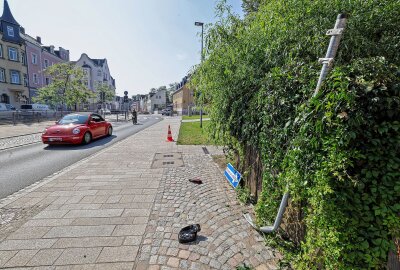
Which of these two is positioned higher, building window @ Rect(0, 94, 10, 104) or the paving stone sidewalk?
building window @ Rect(0, 94, 10, 104)

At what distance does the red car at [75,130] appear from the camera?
923 centimetres

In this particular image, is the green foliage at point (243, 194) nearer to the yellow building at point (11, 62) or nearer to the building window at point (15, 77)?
the yellow building at point (11, 62)

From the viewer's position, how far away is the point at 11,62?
30.3 meters

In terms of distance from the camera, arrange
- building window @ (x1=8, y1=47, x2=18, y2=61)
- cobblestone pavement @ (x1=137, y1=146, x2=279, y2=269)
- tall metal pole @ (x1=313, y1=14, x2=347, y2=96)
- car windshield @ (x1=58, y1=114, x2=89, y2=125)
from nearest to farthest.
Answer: tall metal pole @ (x1=313, y1=14, x2=347, y2=96), cobblestone pavement @ (x1=137, y1=146, x2=279, y2=269), car windshield @ (x1=58, y1=114, x2=89, y2=125), building window @ (x1=8, y1=47, x2=18, y2=61)

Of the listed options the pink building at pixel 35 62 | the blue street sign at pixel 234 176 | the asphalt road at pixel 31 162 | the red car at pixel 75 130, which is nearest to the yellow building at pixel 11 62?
the pink building at pixel 35 62

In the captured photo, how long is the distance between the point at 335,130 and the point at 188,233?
2.17m

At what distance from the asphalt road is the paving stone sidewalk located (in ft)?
2.04

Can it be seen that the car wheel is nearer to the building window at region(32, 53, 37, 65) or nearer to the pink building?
the pink building

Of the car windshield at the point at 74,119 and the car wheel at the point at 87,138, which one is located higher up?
the car windshield at the point at 74,119

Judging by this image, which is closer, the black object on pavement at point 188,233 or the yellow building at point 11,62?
the black object on pavement at point 188,233

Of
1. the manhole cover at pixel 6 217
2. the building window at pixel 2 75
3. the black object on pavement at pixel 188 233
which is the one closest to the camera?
the black object on pavement at pixel 188 233

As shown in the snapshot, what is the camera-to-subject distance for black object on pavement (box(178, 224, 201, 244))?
276 cm

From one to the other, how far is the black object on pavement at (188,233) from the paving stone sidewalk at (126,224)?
76mm

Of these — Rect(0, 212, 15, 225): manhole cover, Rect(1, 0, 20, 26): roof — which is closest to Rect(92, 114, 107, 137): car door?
Rect(0, 212, 15, 225): manhole cover
